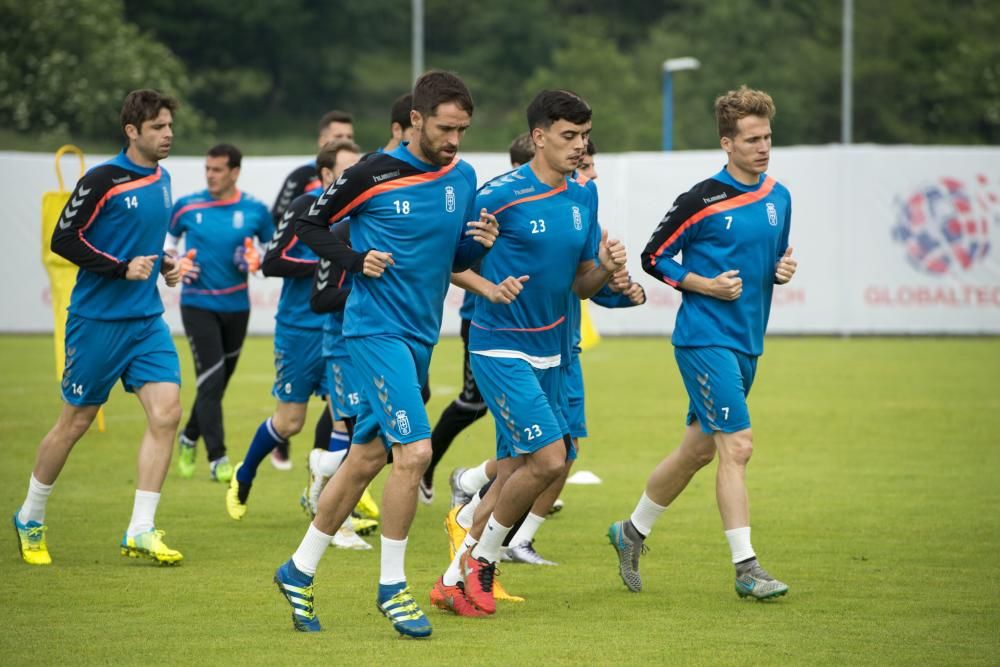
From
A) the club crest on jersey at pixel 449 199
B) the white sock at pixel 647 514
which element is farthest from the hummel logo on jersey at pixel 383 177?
the white sock at pixel 647 514

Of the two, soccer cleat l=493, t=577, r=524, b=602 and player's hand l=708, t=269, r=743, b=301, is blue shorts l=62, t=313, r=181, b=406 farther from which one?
player's hand l=708, t=269, r=743, b=301

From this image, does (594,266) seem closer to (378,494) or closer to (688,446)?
(688,446)

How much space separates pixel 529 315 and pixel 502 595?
1375 millimetres

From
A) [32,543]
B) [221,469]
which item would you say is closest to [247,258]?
[221,469]

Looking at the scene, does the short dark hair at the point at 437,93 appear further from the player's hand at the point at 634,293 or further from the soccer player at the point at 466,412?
the soccer player at the point at 466,412

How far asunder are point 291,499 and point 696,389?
4.04m

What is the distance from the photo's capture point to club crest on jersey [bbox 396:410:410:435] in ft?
21.3

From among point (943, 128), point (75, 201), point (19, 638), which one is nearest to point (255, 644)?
point (19, 638)

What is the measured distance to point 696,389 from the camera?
7453mm

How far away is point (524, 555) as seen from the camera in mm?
8352

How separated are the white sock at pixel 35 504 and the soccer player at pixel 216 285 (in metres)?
2.98

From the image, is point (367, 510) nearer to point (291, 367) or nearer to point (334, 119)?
point (291, 367)

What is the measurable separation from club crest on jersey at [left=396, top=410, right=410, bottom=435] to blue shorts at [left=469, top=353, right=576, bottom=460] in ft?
1.91

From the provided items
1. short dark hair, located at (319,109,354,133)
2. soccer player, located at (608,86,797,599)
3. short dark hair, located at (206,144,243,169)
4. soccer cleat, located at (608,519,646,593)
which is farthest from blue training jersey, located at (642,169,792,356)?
short dark hair, located at (206,144,243,169)
